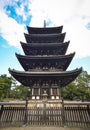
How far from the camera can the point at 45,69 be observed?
52.9ft

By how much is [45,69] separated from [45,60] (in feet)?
4.03

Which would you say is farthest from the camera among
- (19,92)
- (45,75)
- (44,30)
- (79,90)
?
(19,92)

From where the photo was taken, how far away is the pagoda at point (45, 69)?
45.9ft

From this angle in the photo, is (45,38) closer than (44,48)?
No

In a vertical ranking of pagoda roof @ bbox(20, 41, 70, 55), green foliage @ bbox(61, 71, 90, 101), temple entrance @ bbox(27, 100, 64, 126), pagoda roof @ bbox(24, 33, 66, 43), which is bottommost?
temple entrance @ bbox(27, 100, 64, 126)

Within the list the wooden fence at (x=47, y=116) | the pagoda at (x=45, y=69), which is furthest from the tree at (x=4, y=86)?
the wooden fence at (x=47, y=116)

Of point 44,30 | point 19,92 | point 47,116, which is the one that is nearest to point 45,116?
point 47,116

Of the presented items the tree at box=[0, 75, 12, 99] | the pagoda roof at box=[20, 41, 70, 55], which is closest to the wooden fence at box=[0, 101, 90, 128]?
the pagoda roof at box=[20, 41, 70, 55]

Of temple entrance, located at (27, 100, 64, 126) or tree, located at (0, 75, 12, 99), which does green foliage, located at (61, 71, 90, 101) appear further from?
temple entrance, located at (27, 100, 64, 126)

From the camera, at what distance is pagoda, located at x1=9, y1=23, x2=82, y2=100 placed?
45.9 feet

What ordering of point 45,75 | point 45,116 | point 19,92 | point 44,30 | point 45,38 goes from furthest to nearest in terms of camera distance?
point 19,92
point 44,30
point 45,38
point 45,75
point 45,116

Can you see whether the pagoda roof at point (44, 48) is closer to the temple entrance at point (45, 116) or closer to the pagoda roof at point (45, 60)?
the pagoda roof at point (45, 60)

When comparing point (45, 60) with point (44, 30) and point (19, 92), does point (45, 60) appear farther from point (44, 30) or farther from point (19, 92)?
point (19, 92)

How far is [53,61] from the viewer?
16.1 metres
